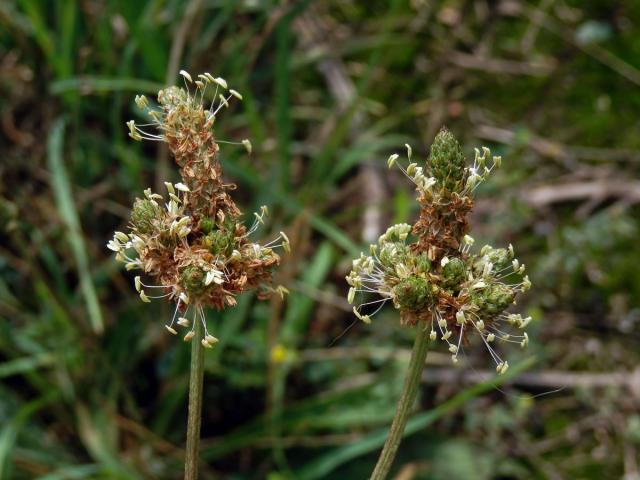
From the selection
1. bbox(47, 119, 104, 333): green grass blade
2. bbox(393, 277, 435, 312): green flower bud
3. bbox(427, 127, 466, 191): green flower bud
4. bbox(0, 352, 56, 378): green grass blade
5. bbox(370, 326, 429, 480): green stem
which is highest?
bbox(427, 127, 466, 191): green flower bud

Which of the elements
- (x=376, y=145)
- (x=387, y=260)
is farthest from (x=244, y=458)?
(x=387, y=260)

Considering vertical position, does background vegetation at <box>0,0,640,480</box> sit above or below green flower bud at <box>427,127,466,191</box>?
below

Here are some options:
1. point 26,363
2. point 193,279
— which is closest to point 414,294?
point 193,279

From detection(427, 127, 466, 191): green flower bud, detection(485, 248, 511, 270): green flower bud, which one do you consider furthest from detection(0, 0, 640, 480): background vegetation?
detection(427, 127, 466, 191): green flower bud

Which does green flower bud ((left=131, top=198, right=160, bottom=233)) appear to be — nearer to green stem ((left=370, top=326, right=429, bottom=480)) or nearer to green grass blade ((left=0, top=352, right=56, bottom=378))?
green stem ((left=370, top=326, right=429, bottom=480))

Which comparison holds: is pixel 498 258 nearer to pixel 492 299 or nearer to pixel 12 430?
pixel 492 299

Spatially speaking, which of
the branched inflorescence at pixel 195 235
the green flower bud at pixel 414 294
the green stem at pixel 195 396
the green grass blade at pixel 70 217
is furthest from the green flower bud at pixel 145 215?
the green grass blade at pixel 70 217

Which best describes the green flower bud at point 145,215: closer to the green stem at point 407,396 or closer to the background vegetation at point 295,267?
the green stem at point 407,396
